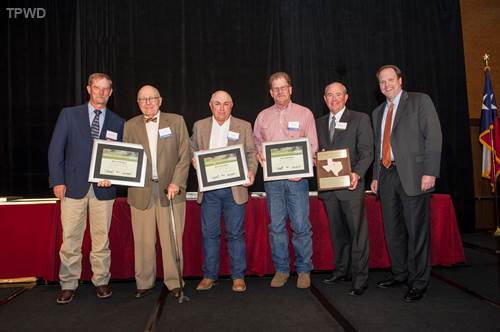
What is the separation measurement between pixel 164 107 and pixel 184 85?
1.49 feet

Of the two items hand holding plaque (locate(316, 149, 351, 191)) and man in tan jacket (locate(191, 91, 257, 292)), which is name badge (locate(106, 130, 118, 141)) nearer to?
man in tan jacket (locate(191, 91, 257, 292))

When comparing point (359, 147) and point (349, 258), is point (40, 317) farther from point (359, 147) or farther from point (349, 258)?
point (359, 147)

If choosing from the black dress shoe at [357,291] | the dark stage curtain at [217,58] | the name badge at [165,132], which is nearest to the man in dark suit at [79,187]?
the name badge at [165,132]

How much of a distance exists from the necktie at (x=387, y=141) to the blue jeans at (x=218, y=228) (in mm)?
1176

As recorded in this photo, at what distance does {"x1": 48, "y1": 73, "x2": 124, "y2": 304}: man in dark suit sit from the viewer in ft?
9.22

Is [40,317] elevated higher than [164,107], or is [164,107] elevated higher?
[164,107]

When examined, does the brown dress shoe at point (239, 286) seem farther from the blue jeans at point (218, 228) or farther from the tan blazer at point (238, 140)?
the tan blazer at point (238, 140)

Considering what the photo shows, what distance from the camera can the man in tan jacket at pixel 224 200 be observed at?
3.00 m

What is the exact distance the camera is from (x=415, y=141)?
8.91ft

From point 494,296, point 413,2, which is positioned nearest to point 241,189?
point 494,296

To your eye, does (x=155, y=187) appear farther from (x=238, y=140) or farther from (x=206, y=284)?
(x=206, y=284)

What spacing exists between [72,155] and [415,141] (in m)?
Answer: 2.58

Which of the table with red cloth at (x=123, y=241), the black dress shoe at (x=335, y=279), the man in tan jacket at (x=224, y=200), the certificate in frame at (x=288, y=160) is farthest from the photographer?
the table with red cloth at (x=123, y=241)

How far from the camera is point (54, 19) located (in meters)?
5.55
